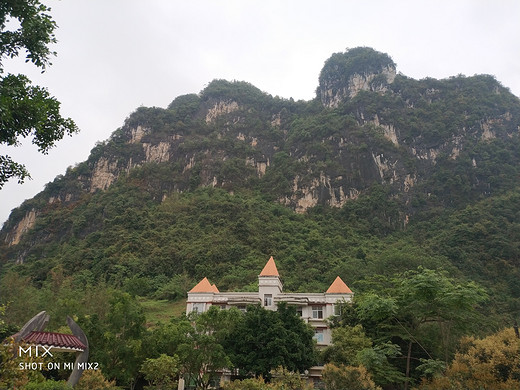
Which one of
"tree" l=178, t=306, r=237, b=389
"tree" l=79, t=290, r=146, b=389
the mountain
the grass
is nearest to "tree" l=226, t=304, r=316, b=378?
"tree" l=178, t=306, r=237, b=389

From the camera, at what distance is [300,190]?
214 feet

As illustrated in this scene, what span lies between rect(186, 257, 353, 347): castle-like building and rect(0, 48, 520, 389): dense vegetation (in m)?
1.66

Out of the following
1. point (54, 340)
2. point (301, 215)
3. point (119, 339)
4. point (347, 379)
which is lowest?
point (347, 379)

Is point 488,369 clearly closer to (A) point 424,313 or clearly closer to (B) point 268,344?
(A) point 424,313

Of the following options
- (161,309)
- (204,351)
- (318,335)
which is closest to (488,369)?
(204,351)

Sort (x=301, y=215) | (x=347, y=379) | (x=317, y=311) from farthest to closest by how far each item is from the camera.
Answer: (x=301, y=215), (x=317, y=311), (x=347, y=379)

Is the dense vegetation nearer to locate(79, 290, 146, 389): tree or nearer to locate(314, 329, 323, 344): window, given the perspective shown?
locate(79, 290, 146, 389): tree

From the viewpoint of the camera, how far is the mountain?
46.1 meters

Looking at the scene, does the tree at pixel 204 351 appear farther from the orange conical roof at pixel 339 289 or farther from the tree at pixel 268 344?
the orange conical roof at pixel 339 289

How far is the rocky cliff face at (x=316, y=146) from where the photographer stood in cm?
6538

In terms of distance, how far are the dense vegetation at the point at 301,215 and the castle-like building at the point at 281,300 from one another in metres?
1.66

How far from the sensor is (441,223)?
5516 centimetres

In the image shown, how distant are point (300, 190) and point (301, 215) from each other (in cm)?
589

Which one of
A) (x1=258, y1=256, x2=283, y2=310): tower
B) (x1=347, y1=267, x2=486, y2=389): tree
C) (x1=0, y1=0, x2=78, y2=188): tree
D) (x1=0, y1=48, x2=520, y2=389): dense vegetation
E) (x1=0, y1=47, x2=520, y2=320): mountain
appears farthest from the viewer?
(x1=0, y1=47, x2=520, y2=320): mountain
